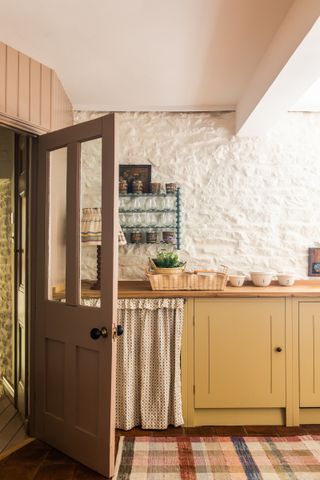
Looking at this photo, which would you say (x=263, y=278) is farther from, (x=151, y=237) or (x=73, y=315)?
(x=73, y=315)

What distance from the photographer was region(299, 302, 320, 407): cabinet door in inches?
118

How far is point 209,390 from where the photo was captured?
2.98 meters

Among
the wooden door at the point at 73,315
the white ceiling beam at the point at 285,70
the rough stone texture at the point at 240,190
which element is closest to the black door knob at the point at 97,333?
the wooden door at the point at 73,315

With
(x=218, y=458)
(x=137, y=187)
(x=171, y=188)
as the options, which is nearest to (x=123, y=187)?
(x=137, y=187)

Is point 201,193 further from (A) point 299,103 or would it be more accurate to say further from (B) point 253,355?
(B) point 253,355

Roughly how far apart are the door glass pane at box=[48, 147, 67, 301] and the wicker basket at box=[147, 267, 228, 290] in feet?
2.22

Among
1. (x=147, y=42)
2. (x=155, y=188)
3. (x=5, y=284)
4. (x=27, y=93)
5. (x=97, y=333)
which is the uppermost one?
(x=147, y=42)

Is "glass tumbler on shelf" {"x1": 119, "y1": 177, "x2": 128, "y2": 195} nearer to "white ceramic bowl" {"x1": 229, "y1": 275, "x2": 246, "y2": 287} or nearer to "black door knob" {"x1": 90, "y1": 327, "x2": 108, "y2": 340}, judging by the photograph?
"white ceramic bowl" {"x1": 229, "y1": 275, "x2": 246, "y2": 287}

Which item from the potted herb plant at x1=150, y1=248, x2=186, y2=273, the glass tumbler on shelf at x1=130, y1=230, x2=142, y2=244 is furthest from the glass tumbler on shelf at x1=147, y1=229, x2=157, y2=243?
the potted herb plant at x1=150, y1=248, x2=186, y2=273

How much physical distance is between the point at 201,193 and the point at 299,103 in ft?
3.73

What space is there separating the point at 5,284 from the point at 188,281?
5.78 ft

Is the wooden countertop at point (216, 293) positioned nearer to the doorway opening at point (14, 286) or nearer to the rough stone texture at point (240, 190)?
the rough stone texture at point (240, 190)

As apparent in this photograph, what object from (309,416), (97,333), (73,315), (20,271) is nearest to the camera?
(97,333)

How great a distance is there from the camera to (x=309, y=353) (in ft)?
9.85
